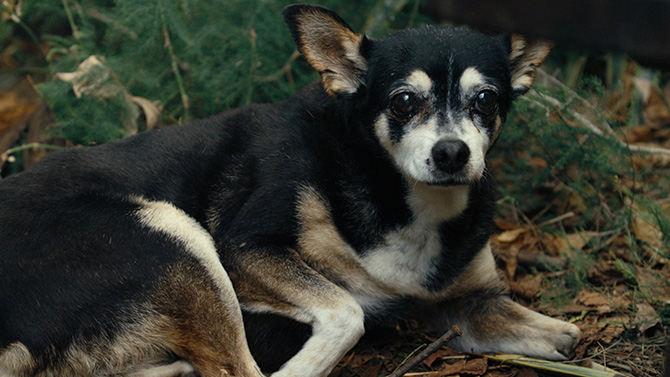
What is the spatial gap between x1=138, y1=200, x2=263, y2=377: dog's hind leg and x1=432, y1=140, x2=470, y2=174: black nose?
45.1 inches

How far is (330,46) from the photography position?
3.38 meters

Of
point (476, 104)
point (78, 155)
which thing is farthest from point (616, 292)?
point (78, 155)

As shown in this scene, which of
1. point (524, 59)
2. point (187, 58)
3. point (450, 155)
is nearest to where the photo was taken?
point (450, 155)

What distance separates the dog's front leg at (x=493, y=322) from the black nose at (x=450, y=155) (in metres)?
0.80

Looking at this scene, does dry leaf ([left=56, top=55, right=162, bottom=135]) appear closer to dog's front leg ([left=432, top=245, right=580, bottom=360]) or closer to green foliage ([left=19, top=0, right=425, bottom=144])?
green foliage ([left=19, top=0, right=425, bottom=144])

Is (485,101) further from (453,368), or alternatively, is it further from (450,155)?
(453,368)

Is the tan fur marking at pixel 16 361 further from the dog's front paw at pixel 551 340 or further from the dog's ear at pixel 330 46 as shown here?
the dog's front paw at pixel 551 340

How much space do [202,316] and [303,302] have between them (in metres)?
0.47

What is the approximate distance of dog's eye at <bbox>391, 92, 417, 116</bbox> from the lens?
126 inches

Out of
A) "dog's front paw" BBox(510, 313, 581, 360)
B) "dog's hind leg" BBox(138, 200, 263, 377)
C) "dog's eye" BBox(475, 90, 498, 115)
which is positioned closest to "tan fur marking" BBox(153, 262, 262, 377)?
"dog's hind leg" BBox(138, 200, 263, 377)

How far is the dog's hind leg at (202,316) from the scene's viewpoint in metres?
3.05

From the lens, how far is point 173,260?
3.16 meters

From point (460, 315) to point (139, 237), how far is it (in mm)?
1752

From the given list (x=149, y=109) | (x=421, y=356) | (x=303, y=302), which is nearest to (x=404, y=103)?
(x=303, y=302)
